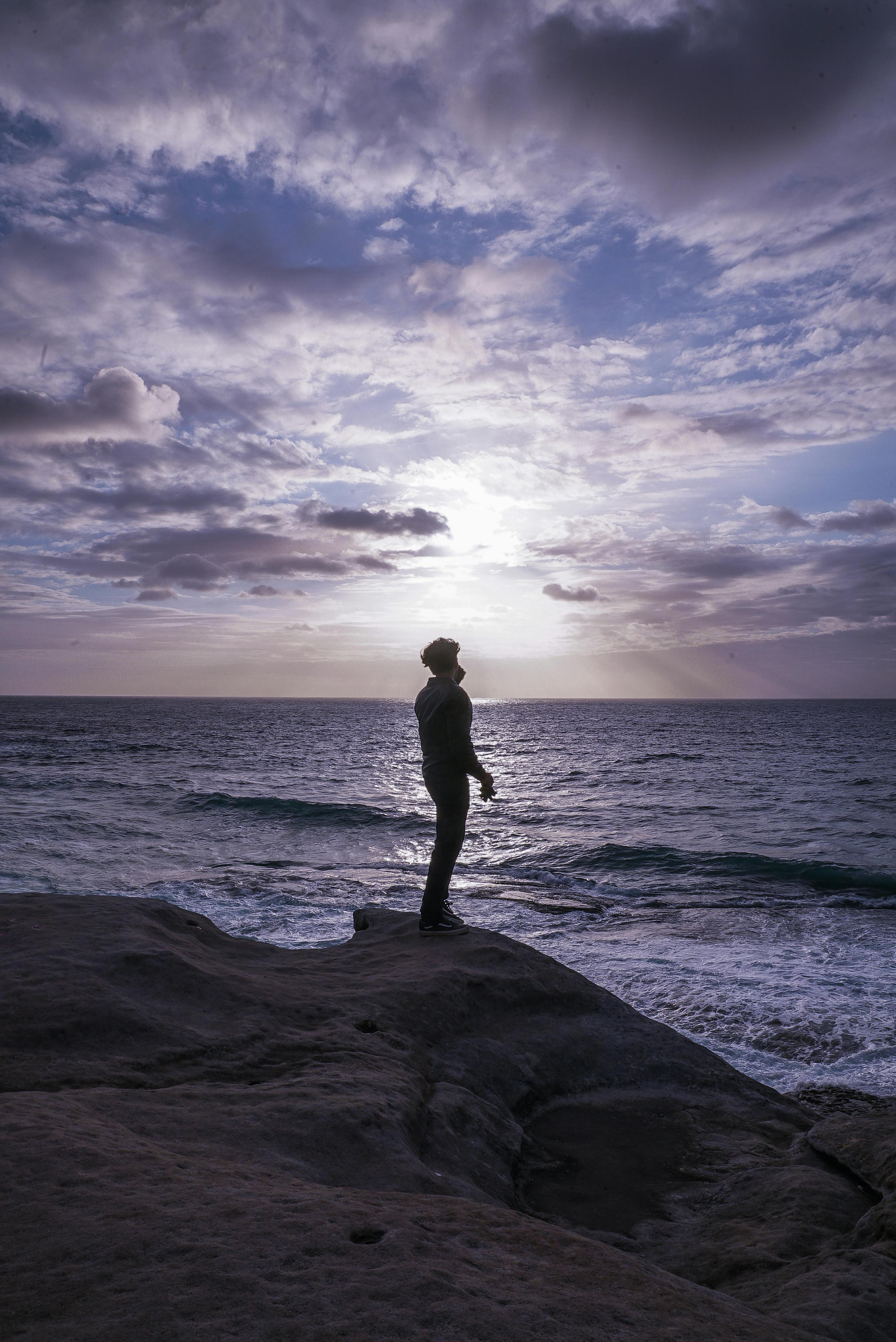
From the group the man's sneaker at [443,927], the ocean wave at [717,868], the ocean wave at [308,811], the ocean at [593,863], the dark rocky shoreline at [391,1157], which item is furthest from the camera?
the ocean wave at [308,811]

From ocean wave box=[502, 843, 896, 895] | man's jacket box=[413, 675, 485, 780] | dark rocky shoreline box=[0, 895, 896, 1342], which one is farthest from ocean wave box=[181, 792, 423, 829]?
dark rocky shoreline box=[0, 895, 896, 1342]

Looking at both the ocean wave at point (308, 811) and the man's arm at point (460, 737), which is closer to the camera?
the man's arm at point (460, 737)

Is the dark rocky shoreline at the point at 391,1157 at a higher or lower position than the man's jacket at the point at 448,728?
lower

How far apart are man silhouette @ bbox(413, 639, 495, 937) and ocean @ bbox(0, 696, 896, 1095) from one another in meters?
2.25

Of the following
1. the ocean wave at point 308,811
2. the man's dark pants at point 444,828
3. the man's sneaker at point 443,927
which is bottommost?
the ocean wave at point 308,811

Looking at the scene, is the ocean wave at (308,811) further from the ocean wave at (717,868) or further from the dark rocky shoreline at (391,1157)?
the dark rocky shoreline at (391,1157)

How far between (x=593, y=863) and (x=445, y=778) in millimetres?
9686

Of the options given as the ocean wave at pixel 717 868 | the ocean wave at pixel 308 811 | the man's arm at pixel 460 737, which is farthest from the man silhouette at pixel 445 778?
the ocean wave at pixel 308 811

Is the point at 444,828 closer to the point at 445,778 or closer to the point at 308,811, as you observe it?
the point at 445,778

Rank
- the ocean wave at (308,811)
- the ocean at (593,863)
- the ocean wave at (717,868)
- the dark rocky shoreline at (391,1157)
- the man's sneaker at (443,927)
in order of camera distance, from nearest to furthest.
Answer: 1. the dark rocky shoreline at (391,1157)
2. the man's sneaker at (443,927)
3. the ocean at (593,863)
4. the ocean wave at (717,868)
5. the ocean wave at (308,811)

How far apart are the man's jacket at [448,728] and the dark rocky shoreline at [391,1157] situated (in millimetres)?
1277

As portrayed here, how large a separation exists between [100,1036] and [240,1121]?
2.90 ft

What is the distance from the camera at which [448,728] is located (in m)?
5.50

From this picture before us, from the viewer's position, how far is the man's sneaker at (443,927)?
544 centimetres
